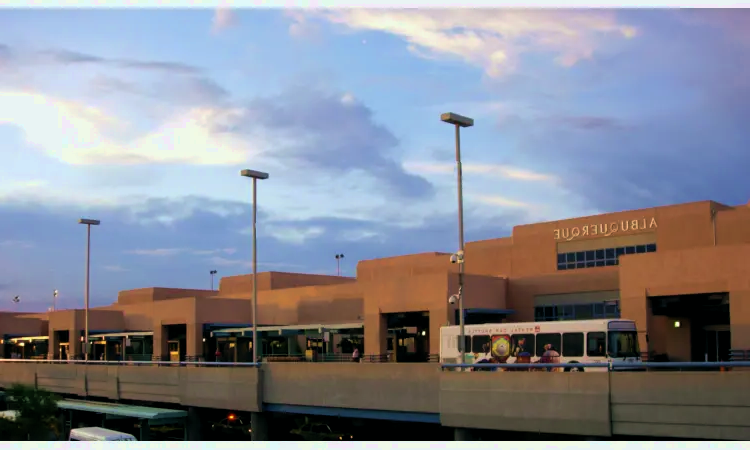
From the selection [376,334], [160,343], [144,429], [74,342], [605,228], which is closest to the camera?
[144,429]

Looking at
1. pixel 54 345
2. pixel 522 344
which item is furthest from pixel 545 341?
pixel 54 345

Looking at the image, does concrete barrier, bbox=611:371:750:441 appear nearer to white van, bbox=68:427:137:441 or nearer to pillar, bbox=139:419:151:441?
white van, bbox=68:427:137:441

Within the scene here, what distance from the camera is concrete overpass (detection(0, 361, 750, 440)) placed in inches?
864

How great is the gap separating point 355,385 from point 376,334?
12.2 m

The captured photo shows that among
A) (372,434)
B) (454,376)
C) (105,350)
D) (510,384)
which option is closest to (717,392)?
(510,384)

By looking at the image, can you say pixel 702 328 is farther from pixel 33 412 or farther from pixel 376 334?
pixel 33 412

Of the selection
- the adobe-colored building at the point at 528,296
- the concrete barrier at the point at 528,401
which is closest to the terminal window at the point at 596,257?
the adobe-colored building at the point at 528,296

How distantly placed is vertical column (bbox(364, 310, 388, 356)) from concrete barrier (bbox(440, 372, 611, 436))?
16.0 metres

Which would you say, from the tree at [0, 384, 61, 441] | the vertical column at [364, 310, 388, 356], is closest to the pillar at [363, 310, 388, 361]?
the vertical column at [364, 310, 388, 356]

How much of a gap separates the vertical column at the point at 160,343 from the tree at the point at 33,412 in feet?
104

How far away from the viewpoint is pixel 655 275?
35219 millimetres

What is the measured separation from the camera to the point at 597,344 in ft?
103

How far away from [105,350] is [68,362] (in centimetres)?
1881

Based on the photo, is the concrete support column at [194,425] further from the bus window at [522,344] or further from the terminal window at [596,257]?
the terminal window at [596,257]
